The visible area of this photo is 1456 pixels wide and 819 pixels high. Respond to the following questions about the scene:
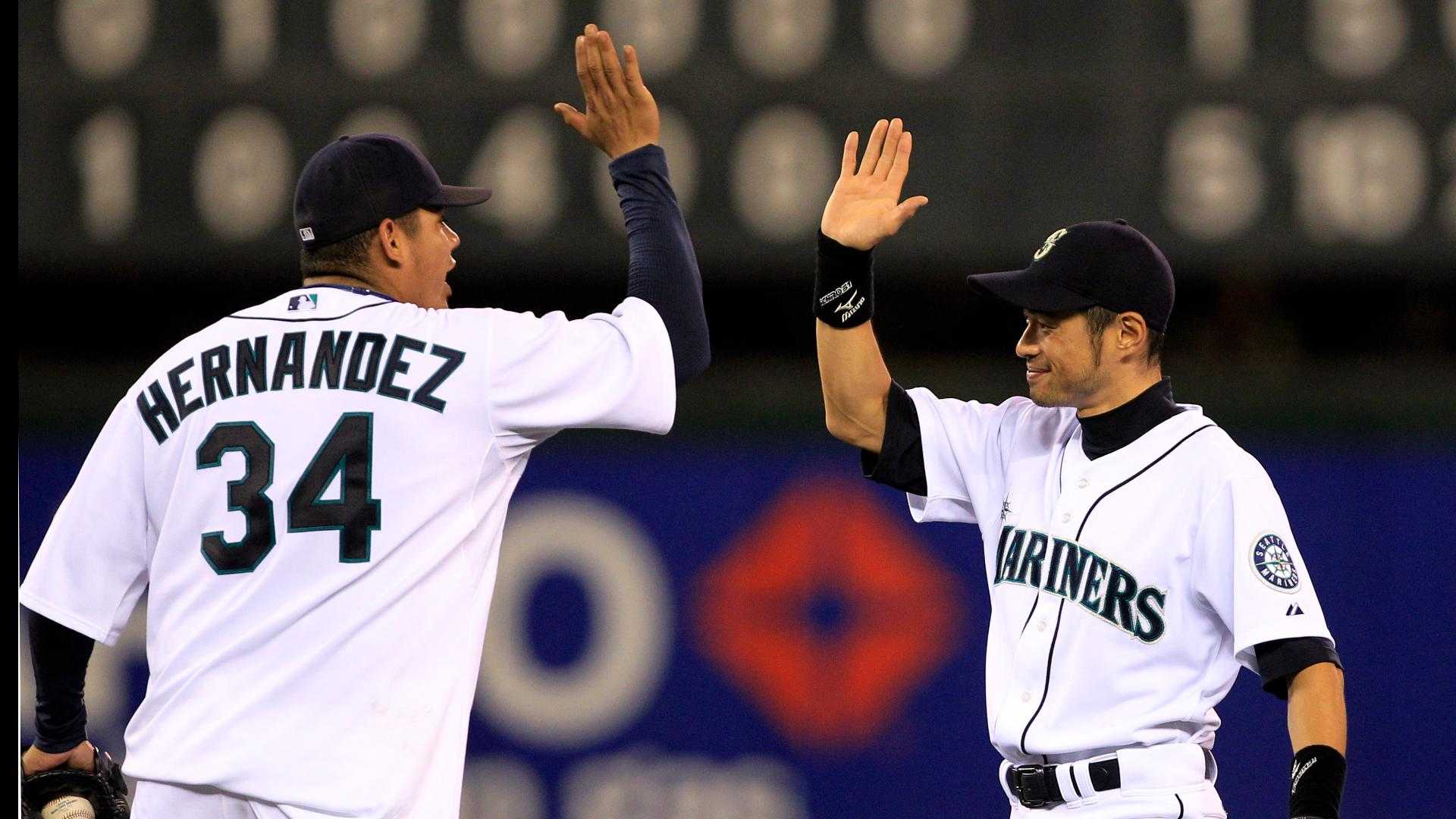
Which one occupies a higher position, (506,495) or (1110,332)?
(1110,332)

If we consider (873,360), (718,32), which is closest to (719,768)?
(718,32)

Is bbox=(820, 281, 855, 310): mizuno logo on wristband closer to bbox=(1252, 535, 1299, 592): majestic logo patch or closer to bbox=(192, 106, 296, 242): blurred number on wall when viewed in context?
bbox=(1252, 535, 1299, 592): majestic logo patch

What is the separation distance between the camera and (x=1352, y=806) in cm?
483

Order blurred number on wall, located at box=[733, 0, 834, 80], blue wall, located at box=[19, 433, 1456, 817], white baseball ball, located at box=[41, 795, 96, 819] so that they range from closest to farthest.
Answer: white baseball ball, located at box=[41, 795, 96, 819], blurred number on wall, located at box=[733, 0, 834, 80], blue wall, located at box=[19, 433, 1456, 817]

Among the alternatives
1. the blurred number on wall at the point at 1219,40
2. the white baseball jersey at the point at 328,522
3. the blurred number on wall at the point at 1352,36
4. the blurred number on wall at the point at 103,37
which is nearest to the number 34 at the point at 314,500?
the white baseball jersey at the point at 328,522

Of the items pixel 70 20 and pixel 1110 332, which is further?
pixel 70 20

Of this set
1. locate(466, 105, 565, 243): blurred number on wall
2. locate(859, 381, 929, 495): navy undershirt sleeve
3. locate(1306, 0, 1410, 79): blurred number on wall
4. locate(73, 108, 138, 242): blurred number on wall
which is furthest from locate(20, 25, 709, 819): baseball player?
locate(1306, 0, 1410, 79): blurred number on wall

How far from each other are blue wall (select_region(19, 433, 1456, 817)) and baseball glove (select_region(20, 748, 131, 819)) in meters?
2.15

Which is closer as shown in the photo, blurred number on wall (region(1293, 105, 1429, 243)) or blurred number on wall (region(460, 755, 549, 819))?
blurred number on wall (region(1293, 105, 1429, 243))

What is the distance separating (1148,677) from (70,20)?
3.13 metres

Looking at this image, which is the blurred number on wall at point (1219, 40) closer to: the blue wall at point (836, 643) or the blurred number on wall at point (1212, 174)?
the blurred number on wall at point (1212, 174)

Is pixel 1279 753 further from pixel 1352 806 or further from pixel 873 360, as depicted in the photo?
pixel 873 360

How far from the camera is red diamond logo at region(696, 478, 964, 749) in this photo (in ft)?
15.8

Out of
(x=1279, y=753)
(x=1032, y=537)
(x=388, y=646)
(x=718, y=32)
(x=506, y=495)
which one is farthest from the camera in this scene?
(x=1279, y=753)
